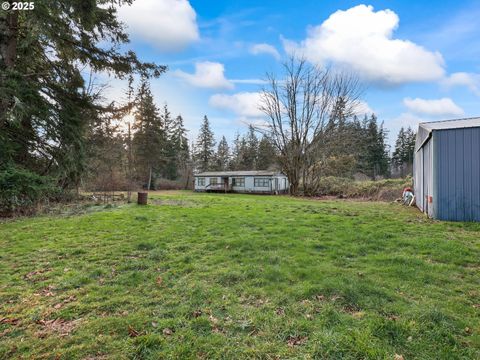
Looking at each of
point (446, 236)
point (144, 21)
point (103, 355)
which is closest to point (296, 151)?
point (144, 21)

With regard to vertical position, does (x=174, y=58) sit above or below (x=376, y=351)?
above

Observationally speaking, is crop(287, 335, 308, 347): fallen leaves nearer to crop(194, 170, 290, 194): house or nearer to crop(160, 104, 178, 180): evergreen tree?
crop(194, 170, 290, 194): house

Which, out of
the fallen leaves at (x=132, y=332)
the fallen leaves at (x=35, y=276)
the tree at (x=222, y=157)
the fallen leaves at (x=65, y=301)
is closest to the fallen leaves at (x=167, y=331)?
the fallen leaves at (x=132, y=332)

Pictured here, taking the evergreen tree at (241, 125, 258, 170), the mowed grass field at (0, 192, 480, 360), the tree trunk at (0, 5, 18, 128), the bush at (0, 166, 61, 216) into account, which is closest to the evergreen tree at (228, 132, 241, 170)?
the evergreen tree at (241, 125, 258, 170)

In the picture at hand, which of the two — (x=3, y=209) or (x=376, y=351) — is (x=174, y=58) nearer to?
(x=3, y=209)

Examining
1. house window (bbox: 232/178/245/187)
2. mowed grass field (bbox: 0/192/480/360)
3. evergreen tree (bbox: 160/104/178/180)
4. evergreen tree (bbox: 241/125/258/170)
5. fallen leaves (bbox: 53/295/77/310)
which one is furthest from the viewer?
evergreen tree (bbox: 241/125/258/170)

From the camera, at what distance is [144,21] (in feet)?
31.4

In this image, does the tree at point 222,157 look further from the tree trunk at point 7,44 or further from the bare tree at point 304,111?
the tree trunk at point 7,44

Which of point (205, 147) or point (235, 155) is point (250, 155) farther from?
point (205, 147)

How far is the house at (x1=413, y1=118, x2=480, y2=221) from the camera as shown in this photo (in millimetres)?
7680

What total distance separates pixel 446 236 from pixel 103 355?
6.65m

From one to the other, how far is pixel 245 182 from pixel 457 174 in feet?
84.6

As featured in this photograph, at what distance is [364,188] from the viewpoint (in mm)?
22938

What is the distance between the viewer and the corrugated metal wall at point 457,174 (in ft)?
25.2
